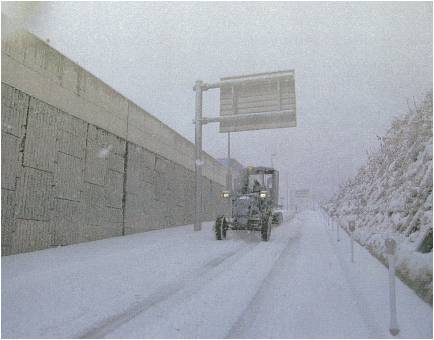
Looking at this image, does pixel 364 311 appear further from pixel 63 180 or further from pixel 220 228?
pixel 63 180

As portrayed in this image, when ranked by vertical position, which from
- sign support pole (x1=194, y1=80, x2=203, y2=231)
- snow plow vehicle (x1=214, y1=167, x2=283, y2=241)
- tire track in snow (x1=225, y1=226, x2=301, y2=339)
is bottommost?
tire track in snow (x1=225, y1=226, x2=301, y2=339)

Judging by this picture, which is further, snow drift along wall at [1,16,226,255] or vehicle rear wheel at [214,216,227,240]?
vehicle rear wheel at [214,216,227,240]

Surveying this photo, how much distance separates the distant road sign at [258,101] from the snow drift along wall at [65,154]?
3.96 meters

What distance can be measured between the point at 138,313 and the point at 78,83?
27.4 ft

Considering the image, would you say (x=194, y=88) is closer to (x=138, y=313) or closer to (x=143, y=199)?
(x=143, y=199)

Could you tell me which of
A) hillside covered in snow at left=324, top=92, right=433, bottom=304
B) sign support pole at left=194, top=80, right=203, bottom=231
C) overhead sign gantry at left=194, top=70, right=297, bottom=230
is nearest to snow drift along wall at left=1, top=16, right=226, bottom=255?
sign support pole at left=194, top=80, right=203, bottom=231

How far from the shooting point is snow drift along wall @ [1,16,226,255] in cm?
757

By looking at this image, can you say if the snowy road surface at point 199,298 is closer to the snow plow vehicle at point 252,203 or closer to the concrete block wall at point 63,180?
the concrete block wall at point 63,180

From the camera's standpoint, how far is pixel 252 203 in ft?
40.3

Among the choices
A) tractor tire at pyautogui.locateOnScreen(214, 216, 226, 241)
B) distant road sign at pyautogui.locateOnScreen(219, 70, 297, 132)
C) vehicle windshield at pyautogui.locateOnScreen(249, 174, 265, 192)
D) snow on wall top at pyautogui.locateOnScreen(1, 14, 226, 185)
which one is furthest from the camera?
distant road sign at pyautogui.locateOnScreen(219, 70, 297, 132)

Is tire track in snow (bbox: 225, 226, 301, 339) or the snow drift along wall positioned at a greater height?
the snow drift along wall

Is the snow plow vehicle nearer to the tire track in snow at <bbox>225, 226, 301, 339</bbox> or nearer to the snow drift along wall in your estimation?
the snow drift along wall

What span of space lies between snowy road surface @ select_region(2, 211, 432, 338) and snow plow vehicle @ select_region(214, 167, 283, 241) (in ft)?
12.5

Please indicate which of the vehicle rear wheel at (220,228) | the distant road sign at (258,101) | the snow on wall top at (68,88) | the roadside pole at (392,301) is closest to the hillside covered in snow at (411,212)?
the roadside pole at (392,301)
